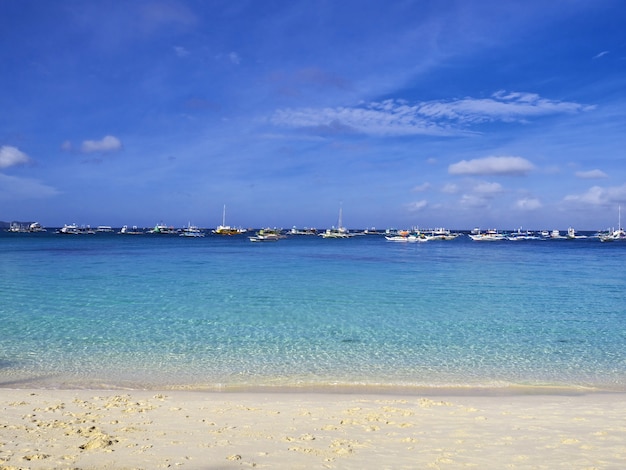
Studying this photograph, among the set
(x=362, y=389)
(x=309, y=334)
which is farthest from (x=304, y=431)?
(x=309, y=334)

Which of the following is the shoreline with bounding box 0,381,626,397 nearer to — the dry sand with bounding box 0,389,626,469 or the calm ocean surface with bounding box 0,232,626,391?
the calm ocean surface with bounding box 0,232,626,391

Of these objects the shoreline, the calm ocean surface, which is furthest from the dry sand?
the calm ocean surface

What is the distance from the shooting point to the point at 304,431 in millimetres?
7230

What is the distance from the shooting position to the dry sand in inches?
240

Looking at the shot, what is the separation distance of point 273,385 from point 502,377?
5.40 metres

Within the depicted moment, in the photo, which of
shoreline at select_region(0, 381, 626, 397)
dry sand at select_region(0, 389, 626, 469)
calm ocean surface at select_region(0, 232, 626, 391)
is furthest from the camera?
calm ocean surface at select_region(0, 232, 626, 391)

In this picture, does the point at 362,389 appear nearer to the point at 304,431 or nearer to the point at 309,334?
the point at 304,431

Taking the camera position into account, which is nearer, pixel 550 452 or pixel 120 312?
pixel 550 452

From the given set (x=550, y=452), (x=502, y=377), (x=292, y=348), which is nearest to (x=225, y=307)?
(x=292, y=348)

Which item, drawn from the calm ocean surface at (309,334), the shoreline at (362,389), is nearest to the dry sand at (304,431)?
the shoreline at (362,389)

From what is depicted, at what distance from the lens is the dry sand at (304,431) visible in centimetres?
611

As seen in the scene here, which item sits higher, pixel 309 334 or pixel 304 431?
pixel 304 431

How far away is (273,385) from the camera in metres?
10.4

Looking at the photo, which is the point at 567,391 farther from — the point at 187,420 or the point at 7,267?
the point at 7,267
